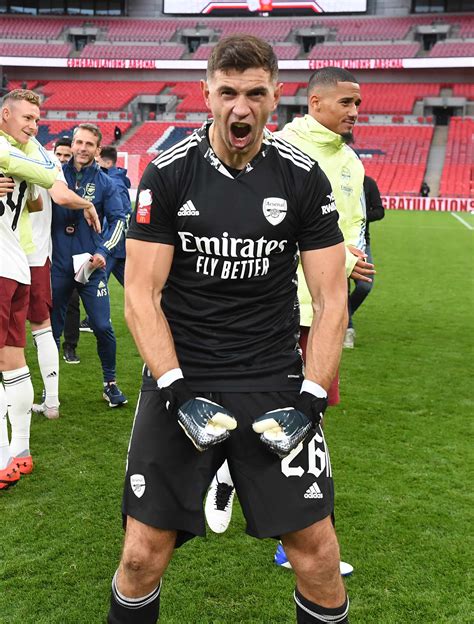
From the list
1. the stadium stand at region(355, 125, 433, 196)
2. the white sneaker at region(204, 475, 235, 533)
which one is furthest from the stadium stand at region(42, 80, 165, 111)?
the white sneaker at region(204, 475, 235, 533)

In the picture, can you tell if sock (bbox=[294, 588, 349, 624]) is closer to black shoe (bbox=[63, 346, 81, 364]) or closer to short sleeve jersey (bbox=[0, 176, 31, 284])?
short sleeve jersey (bbox=[0, 176, 31, 284])

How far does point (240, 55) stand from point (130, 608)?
1.88m

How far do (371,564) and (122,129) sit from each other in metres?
44.0

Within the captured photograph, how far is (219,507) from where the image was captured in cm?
388

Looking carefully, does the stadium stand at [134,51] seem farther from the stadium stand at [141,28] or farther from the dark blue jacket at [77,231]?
the dark blue jacket at [77,231]

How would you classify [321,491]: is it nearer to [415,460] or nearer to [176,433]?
[176,433]

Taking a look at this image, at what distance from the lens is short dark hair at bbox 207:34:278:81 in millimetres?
2451

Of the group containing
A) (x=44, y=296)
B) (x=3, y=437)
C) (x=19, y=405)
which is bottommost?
(x=3, y=437)

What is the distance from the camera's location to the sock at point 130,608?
8.28 ft

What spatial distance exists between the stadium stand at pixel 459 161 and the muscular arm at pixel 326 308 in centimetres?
3348

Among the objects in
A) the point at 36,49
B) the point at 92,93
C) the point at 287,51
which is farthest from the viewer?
the point at 36,49

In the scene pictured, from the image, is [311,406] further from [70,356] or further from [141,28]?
[141,28]

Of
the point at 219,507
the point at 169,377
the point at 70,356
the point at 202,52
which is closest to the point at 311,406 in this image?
the point at 169,377

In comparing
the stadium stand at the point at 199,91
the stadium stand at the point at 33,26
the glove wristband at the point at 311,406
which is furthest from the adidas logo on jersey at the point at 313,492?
the stadium stand at the point at 33,26
